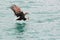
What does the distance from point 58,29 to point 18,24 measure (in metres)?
1.78

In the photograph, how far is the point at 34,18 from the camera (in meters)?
19.8

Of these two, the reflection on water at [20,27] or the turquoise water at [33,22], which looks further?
the reflection on water at [20,27]

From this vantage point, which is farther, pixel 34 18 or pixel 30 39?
pixel 34 18

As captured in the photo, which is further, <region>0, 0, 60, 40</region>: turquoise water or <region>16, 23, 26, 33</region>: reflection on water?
<region>16, 23, 26, 33</region>: reflection on water

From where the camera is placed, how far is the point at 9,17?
1997 cm

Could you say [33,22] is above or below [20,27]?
above

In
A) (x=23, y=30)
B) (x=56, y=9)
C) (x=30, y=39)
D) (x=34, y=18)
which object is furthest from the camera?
(x=56, y=9)

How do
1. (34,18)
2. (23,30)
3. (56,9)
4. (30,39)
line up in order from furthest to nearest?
(56,9) < (34,18) < (23,30) < (30,39)

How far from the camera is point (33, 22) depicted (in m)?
19.3

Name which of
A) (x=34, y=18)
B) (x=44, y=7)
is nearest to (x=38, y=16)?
(x=34, y=18)

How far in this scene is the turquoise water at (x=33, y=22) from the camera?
17781mm

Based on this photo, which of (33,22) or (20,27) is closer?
(20,27)

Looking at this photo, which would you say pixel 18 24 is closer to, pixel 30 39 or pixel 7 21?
pixel 7 21

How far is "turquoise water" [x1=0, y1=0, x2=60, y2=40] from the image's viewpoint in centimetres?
1778
